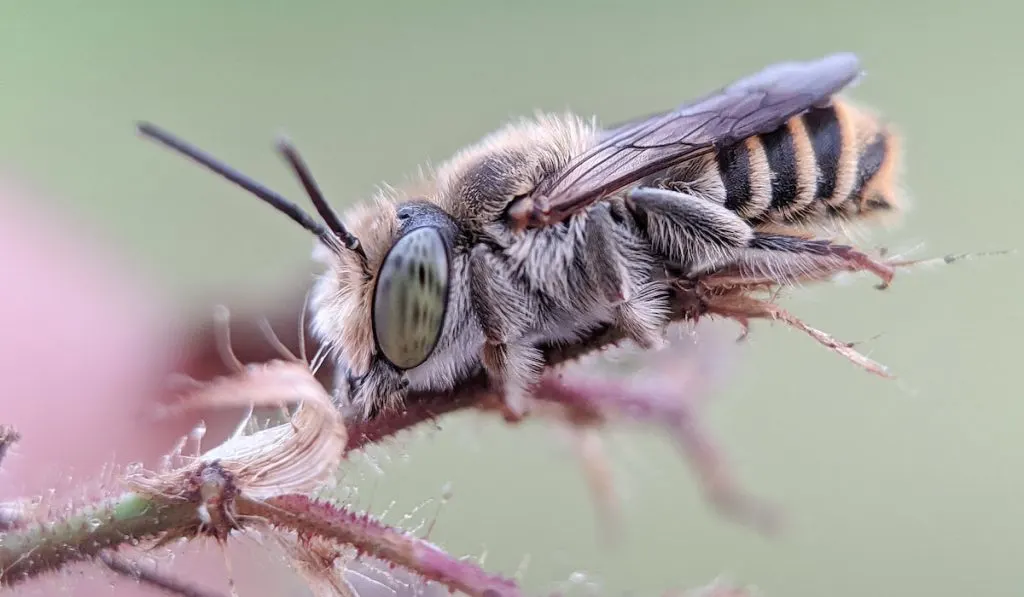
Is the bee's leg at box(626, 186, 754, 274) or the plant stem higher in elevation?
the plant stem

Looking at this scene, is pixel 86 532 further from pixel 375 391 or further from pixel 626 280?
pixel 626 280

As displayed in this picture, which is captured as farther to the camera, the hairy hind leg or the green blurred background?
the green blurred background

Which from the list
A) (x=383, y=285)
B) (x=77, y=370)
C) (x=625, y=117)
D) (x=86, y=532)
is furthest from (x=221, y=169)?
(x=625, y=117)

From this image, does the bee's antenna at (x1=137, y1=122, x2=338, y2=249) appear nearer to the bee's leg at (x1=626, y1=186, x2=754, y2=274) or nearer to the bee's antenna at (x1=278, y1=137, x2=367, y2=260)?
the bee's antenna at (x1=278, y1=137, x2=367, y2=260)

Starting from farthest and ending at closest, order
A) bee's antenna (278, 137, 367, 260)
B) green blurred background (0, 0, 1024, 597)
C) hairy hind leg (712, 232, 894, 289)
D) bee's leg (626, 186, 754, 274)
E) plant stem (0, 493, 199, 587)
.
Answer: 1. green blurred background (0, 0, 1024, 597)
2. bee's leg (626, 186, 754, 274)
3. hairy hind leg (712, 232, 894, 289)
4. bee's antenna (278, 137, 367, 260)
5. plant stem (0, 493, 199, 587)

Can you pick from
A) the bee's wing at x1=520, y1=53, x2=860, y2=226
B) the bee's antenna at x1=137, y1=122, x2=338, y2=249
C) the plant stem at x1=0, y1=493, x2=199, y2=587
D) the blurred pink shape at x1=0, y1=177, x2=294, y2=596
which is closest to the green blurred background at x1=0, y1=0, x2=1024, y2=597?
the blurred pink shape at x1=0, y1=177, x2=294, y2=596

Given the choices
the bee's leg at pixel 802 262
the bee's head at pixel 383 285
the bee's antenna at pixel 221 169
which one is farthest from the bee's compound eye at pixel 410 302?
the bee's leg at pixel 802 262
